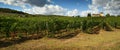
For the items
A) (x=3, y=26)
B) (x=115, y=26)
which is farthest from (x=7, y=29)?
(x=115, y=26)

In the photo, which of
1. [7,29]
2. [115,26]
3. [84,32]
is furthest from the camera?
[115,26]

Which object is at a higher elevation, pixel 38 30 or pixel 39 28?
pixel 39 28

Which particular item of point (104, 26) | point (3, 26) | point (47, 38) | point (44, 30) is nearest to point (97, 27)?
point (104, 26)

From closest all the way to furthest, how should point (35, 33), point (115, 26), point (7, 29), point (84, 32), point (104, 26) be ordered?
1. point (7, 29)
2. point (35, 33)
3. point (84, 32)
4. point (104, 26)
5. point (115, 26)

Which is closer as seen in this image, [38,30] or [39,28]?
[39,28]

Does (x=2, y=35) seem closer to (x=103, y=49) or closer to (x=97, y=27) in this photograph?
(x=103, y=49)

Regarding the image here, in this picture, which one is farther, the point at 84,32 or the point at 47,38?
the point at 84,32

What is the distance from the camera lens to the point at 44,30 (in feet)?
108

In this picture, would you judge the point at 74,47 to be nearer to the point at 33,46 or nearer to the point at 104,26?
the point at 33,46

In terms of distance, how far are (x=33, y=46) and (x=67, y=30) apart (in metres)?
15.6

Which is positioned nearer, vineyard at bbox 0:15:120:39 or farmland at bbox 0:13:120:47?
farmland at bbox 0:13:120:47

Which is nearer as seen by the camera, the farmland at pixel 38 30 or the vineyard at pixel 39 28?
the farmland at pixel 38 30

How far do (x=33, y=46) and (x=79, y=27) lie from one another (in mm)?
17480

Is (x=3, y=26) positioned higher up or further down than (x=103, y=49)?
higher up
